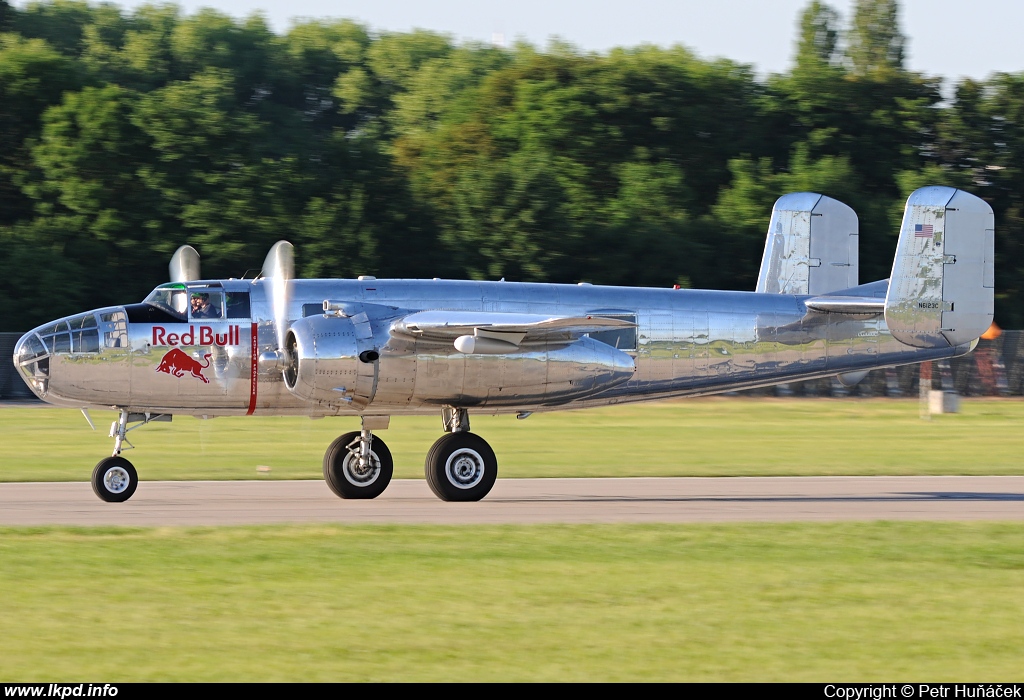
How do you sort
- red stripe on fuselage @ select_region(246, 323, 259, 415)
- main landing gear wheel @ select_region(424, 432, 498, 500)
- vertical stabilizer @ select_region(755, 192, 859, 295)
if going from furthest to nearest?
vertical stabilizer @ select_region(755, 192, 859, 295)
main landing gear wheel @ select_region(424, 432, 498, 500)
red stripe on fuselage @ select_region(246, 323, 259, 415)

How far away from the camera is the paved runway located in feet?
57.3

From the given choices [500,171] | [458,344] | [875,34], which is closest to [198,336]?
[458,344]

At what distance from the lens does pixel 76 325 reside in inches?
730

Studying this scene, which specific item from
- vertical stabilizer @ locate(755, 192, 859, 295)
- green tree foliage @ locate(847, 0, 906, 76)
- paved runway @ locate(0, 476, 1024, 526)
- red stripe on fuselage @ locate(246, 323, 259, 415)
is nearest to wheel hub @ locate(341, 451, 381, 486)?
paved runway @ locate(0, 476, 1024, 526)

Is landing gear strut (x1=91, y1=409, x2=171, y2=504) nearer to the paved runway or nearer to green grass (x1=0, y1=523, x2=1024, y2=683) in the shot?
the paved runway

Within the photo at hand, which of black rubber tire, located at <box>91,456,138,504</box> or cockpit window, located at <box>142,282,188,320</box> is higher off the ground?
cockpit window, located at <box>142,282,188,320</box>

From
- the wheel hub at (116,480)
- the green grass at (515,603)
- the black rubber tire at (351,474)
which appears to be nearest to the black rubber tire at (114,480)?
the wheel hub at (116,480)

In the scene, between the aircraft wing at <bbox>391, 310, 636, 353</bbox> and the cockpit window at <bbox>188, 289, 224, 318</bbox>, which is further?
the cockpit window at <bbox>188, 289, 224, 318</bbox>

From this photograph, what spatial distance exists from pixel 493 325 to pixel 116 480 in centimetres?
592

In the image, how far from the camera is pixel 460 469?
751 inches

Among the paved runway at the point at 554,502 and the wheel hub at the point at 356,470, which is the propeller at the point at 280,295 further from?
the paved runway at the point at 554,502
